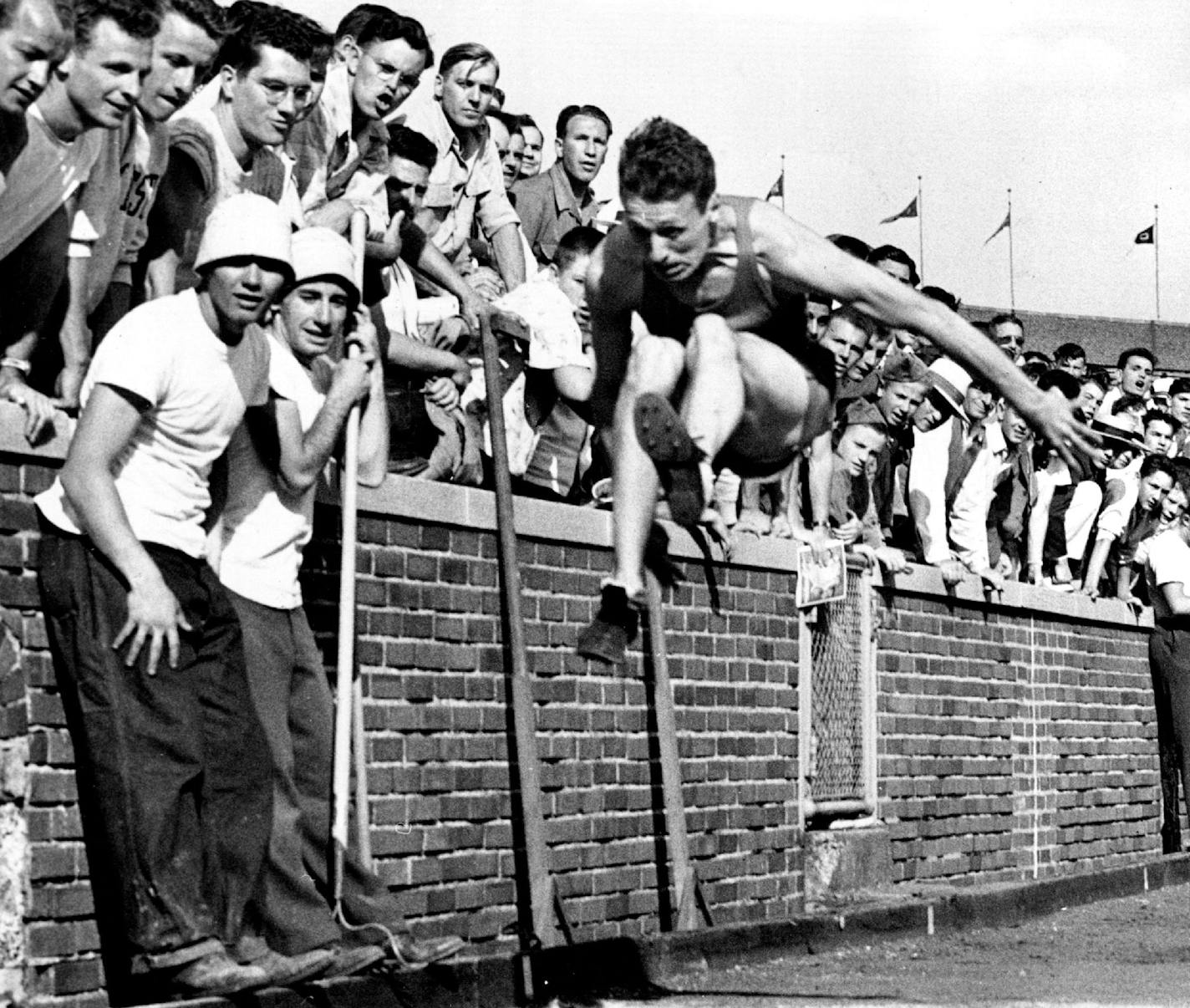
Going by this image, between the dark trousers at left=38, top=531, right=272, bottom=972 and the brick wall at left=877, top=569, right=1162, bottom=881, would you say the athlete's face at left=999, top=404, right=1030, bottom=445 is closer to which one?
the brick wall at left=877, top=569, right=1162, bottom=881

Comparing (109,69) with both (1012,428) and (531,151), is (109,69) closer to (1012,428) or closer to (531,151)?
(531,151)

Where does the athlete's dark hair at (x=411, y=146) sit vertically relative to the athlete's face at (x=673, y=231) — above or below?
above

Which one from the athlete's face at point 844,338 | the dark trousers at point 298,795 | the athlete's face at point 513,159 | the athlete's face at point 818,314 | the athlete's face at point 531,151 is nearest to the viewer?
the dark trousers at point 298,795

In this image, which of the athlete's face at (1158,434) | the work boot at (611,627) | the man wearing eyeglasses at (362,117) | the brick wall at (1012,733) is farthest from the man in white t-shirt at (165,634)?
the athlete's face at (1158,434)

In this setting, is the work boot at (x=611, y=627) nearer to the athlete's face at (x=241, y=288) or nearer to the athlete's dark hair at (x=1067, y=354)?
the athlete's face at (x=241, y=288)

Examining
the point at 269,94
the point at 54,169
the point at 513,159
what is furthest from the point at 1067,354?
the point at 54,169

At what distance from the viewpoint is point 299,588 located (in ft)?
29.8

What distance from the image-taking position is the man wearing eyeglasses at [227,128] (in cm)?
882

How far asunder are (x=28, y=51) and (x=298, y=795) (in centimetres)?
287

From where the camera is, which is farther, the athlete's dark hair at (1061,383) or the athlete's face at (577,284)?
the athlete's dark hair at (1061,383)

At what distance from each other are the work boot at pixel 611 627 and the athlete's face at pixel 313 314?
162 centimetres

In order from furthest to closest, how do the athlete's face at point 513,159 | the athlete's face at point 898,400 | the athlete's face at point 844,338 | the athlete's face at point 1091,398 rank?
1. the athlete's face at point 1091,398
2. the athlete's face at point 898,400
3. the athlete's face at point 513,159
4. the athlete's face at point 844,338

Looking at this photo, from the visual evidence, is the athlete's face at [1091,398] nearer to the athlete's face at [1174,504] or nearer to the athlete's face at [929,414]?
the athlete's face at [1174,504]

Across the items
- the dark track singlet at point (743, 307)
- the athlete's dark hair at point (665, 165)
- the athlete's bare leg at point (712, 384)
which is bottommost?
the athlete's bare leg at point (712, 384)
